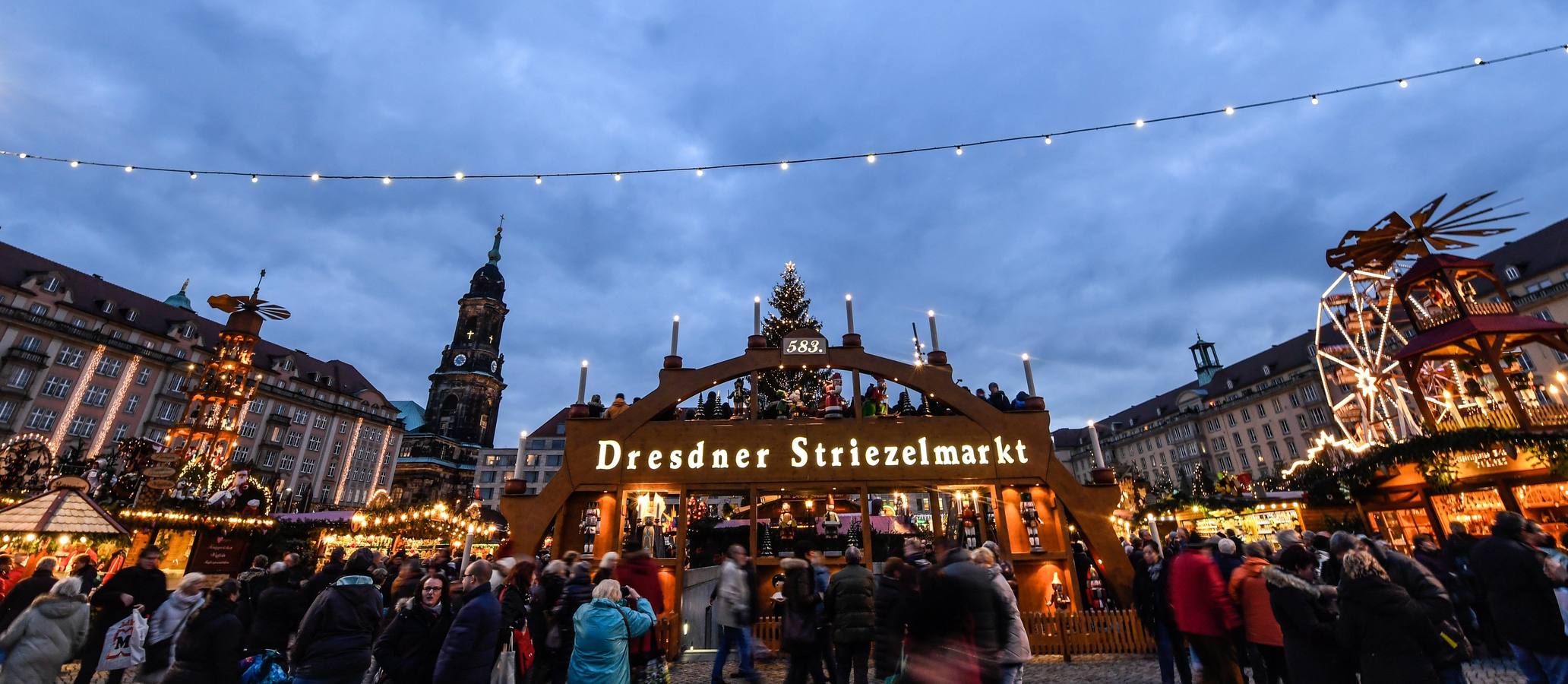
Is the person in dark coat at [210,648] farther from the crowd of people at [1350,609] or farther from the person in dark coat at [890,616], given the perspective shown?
the crowd of people at [1350,609]

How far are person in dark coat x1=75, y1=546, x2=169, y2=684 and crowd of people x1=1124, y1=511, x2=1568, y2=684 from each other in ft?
41.8

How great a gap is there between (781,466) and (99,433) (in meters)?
64.7

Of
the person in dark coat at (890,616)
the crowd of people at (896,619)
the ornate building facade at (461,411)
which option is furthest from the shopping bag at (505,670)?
the ornate building facade at (461,411)

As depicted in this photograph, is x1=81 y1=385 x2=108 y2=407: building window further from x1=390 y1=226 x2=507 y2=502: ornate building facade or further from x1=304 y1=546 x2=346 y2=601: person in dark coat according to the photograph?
x1=304 y1=546 x2=346 y2=601: person in dark coat

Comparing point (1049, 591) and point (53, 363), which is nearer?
point (1049, 591)

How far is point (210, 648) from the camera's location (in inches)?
207

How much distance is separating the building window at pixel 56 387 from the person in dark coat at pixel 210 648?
63221mm

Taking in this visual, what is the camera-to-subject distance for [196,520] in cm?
1780

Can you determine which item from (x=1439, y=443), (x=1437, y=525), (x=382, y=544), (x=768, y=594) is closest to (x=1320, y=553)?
(x=768, y=594)

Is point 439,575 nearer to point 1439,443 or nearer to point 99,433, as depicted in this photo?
point 1439,443

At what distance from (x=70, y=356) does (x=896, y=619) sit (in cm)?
6971

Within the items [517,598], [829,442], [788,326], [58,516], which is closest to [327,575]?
[517,598]

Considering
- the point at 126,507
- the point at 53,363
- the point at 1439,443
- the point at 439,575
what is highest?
the point at 53,363

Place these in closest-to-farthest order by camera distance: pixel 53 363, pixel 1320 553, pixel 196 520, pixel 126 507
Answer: pixel 1320 553
pixel 126 507
pixel 196 520
pixel 53 363
